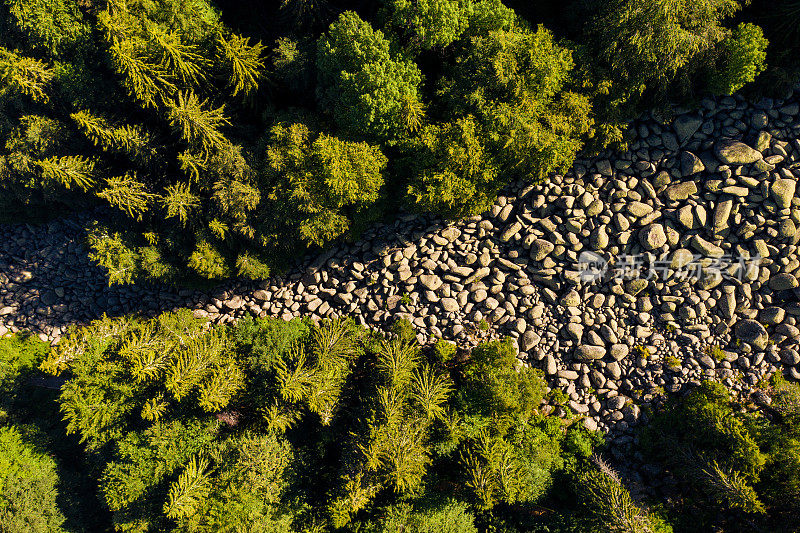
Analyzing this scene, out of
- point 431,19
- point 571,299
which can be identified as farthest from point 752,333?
point 431,19

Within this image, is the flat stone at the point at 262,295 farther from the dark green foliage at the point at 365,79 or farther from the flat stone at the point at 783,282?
the flat stone at the point at 783,282

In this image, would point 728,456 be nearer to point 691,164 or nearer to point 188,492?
point 691,164

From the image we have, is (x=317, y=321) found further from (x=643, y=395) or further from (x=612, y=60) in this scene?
(x=612, y=60)

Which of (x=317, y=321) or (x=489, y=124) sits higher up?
(x=489, y=124)

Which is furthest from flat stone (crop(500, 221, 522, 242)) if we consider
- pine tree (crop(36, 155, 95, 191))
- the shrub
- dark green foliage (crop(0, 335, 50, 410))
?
dark green foliage (crop(0, 335, 50, 410))

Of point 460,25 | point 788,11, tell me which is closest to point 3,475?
point 460,25

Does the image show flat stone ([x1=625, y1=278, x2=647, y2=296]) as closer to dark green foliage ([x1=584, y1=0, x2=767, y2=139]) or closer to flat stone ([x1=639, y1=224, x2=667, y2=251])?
flat stone ([x1=639, y1=224, x2=667, y2=251])

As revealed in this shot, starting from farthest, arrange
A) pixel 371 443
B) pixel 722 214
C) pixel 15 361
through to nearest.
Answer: pixel 15 361
pixel 722 214
pixel 371 443
